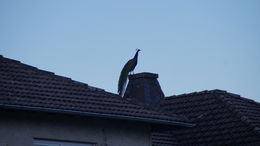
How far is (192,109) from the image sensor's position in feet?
59.0

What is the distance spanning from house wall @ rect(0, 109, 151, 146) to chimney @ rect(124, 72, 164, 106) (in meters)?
5.20

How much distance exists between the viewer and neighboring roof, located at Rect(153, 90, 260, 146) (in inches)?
609

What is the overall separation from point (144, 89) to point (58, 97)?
21.4 feet

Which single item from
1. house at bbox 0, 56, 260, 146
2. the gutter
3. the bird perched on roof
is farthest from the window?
the bird perched on roof

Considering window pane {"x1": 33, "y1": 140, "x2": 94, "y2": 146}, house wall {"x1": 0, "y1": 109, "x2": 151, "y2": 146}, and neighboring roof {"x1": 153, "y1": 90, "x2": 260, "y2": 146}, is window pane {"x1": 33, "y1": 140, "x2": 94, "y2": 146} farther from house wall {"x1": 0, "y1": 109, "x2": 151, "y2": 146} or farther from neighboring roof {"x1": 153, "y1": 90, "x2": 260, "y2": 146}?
neighboring roof {"x1": 153, "y1": 90, "x2": 260, "y2": 146}

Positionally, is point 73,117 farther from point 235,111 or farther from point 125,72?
point 125,72

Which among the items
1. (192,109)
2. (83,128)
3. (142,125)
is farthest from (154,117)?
(192,109)

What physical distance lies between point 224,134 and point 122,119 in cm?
453

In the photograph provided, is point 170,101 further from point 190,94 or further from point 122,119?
point 122,119

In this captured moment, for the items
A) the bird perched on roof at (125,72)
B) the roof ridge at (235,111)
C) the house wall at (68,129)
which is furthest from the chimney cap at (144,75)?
the house wall at (68,129)

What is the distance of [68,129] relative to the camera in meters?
12.0

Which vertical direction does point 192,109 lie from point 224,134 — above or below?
above

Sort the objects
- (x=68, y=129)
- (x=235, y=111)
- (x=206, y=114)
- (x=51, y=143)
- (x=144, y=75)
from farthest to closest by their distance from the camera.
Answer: (x=144, y=75) → (x=206, y=114) → (x=235, y=111) → (x=68, y=129) → (x=51, y=143)

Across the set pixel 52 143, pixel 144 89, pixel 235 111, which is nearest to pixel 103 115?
pixel 52 143
